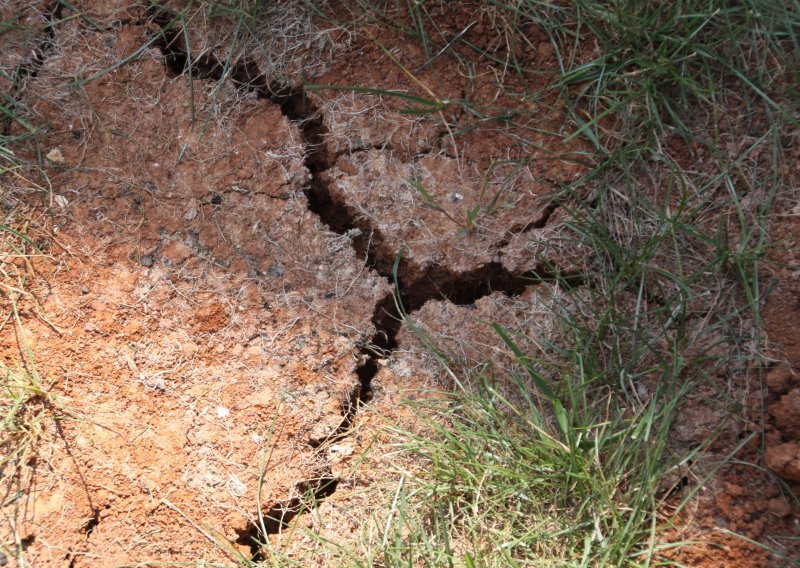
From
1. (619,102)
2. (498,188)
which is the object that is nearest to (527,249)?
(498,188)

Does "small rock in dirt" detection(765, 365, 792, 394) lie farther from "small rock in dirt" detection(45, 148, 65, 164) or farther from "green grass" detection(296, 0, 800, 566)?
"small rock in dirt" detection(45, 148, 65, 164)

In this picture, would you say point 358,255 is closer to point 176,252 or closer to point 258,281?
point 258,281

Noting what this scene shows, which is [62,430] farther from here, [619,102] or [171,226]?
[619,102]

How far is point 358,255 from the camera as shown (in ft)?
7.08

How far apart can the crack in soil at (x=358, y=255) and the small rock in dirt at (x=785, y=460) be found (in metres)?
0.63

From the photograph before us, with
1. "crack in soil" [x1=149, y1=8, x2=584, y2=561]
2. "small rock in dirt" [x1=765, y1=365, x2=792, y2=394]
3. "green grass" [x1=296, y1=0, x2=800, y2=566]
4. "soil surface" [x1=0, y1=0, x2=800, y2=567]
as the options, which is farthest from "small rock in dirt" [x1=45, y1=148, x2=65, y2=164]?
"small rock in dirt" [x1=765, y1=365, x2=792, y2=394]

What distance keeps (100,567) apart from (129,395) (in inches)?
16.6

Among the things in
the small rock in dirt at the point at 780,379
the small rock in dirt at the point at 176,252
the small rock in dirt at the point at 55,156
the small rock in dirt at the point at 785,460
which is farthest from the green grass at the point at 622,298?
the small rock in dirt at the point at 55,156

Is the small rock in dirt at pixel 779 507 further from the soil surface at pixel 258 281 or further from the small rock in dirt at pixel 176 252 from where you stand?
the small rock in dirt at pixel 176 252

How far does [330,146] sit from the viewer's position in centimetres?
221

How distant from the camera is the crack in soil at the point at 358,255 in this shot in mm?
2002

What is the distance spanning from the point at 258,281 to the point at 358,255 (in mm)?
283

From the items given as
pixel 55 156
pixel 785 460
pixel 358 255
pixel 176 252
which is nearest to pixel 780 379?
pixel 785 460

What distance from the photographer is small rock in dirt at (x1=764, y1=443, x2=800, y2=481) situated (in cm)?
183
